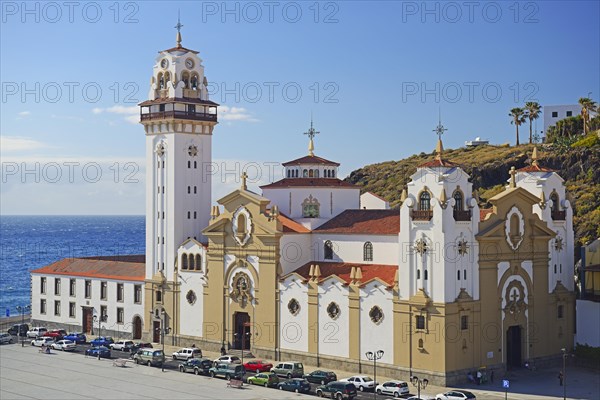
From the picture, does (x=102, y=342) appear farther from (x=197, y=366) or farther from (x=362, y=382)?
(x=362, y=382)

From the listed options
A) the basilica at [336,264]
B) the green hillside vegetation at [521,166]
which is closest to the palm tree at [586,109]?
the green hillside vegetation at [521,166]

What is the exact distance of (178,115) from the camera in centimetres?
7819

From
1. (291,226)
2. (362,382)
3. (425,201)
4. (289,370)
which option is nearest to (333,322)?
(289,370)

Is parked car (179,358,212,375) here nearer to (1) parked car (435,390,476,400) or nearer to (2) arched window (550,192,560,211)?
(1) parked car (435,390,476,400)

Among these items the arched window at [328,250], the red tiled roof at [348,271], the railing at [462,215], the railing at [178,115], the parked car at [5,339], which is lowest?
the parked car at [5,339]

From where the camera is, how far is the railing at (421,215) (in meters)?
61.2

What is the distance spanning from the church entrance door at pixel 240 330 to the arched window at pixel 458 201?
68.0 ft

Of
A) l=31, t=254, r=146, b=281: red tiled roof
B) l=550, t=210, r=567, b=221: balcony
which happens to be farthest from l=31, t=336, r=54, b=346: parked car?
l=550, t=210, r=567, b=221: balcony

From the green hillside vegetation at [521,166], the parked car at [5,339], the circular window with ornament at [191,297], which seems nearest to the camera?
the circular window with ornament at [191,297]

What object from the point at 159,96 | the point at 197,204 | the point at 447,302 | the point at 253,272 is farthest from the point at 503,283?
the point at 159,96

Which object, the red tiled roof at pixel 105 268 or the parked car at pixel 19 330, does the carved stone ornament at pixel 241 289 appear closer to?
the red tiled roof at pixel 105 268

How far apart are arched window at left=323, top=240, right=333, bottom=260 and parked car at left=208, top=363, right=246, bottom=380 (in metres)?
12.1

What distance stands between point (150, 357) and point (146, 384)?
7678 mm

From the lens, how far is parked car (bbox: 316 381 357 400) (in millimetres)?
57656
